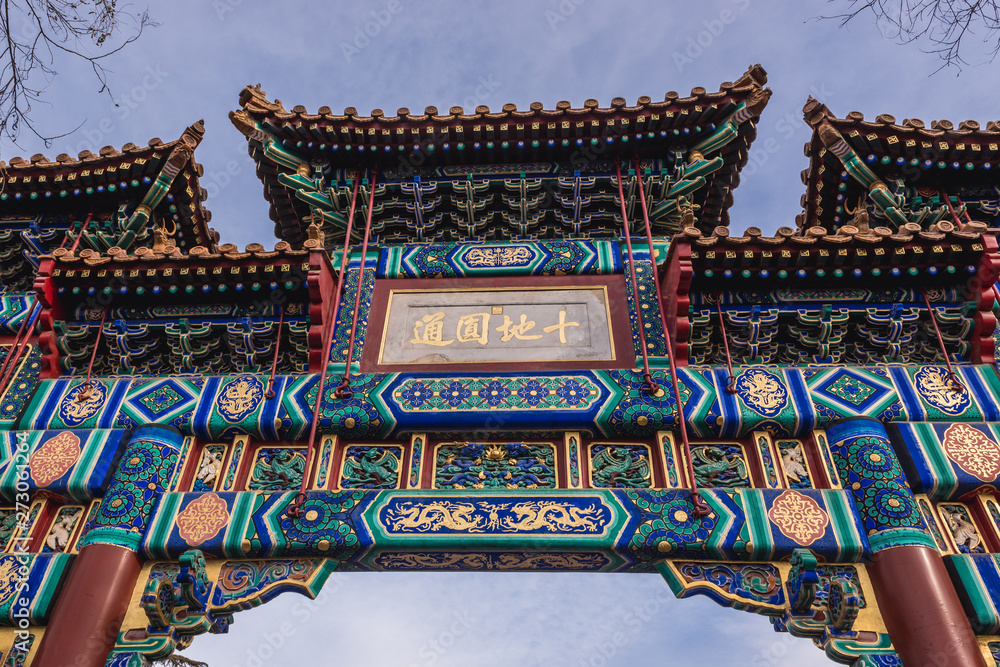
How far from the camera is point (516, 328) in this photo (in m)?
7.01

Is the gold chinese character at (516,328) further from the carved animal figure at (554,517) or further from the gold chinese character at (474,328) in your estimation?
the carved animal figure at (554,517)

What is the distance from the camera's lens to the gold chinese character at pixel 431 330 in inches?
273

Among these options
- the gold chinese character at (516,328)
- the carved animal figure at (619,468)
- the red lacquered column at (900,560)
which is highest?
the gold chinese character at (516,328)

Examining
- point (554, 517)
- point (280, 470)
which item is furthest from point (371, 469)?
point (554, 517)

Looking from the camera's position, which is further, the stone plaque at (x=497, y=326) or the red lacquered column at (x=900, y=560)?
the stone plaque at (x=497, y=326)

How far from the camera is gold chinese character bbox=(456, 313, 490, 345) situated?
694 centimetres

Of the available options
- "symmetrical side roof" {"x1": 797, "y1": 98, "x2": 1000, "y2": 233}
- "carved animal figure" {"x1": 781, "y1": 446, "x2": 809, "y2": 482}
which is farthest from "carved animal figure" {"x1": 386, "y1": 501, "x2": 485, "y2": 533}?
"symmetrical side roof" {"x1": 797, "y1": 98, "x2": 1000, "y2": 233}

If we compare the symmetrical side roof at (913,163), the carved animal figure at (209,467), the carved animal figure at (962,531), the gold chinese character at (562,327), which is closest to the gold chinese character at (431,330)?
the gold chinese character at (562,327)

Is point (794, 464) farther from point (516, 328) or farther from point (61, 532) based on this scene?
point (61, 532)

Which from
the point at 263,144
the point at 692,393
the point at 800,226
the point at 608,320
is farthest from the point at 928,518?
the point at 263,144

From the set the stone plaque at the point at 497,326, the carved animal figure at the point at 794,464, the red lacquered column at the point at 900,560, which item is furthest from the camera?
the stone plaque at the point at 497,326

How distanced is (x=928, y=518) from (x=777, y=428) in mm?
1196

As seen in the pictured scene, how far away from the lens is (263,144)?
8398mm

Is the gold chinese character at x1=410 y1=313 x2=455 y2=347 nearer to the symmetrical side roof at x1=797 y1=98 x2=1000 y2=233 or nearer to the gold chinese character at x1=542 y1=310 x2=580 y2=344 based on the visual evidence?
the gold chinese character at x1=542 y1=310 x2=580 y2=344
